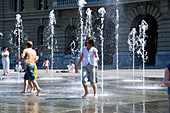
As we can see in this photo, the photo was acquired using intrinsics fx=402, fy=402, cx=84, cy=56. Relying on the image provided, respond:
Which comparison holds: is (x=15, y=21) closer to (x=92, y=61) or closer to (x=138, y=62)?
(x=138, y=62)

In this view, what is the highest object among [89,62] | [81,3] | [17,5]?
[17,5]

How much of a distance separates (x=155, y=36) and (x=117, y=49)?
349cm

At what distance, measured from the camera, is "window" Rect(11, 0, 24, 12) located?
42.2 meters

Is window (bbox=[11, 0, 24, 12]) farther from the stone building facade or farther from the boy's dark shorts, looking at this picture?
the boy's dark shorts

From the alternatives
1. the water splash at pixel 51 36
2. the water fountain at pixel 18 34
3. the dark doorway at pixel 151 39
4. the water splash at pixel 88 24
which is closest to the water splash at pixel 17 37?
the water fountain at pixel 18 34

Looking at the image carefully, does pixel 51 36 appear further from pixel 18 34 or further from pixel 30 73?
pixel 30 73

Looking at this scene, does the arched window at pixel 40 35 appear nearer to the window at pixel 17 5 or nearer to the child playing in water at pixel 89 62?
the window at pixel 17 5

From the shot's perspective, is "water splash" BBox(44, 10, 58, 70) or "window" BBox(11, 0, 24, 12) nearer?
"water splash" BBox(44, 10, 58, 70)

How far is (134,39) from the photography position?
113 ft

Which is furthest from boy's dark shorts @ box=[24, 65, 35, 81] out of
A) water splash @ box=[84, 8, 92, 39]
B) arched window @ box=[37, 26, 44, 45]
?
arched window @ box=[37, 26, 44, 45]

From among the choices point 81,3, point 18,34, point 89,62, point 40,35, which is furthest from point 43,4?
point 89,62

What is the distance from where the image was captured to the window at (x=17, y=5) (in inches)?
1662

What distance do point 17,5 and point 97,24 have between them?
10684 mm

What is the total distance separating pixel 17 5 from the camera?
42469mm
